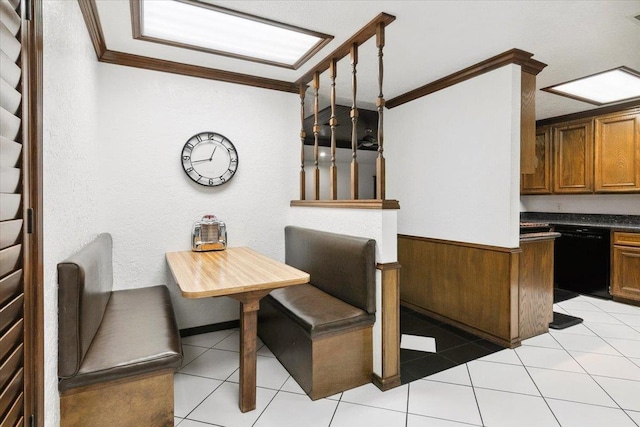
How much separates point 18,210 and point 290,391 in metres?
1.80

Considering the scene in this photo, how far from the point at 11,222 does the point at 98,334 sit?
1157 millimetres

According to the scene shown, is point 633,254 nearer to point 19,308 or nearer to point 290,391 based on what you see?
point 290,391

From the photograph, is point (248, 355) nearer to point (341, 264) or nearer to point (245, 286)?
point (245, 286)

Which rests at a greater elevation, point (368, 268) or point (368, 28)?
point (368, 28)

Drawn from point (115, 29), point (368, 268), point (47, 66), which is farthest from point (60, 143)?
point (368, 268)

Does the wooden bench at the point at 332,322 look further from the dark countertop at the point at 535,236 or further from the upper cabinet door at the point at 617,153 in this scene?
the upper cabinet door at the point at 617,153

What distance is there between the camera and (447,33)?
2516 millimetres

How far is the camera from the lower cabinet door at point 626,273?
391 cm

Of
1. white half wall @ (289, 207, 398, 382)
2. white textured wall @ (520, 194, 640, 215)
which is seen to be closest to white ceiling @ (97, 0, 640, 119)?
white half wall @ (289, 207, 398, 382)

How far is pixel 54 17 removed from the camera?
151cm

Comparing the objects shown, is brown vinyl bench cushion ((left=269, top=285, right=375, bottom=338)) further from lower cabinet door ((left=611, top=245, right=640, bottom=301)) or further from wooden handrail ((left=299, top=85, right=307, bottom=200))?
lower cabinet door ((left=611, top=245, right=640, bottom=301))

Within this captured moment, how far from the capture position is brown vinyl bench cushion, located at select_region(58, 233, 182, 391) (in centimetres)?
151

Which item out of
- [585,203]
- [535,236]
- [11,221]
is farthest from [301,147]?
[585,203]

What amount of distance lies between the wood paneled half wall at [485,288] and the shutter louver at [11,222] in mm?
3091
